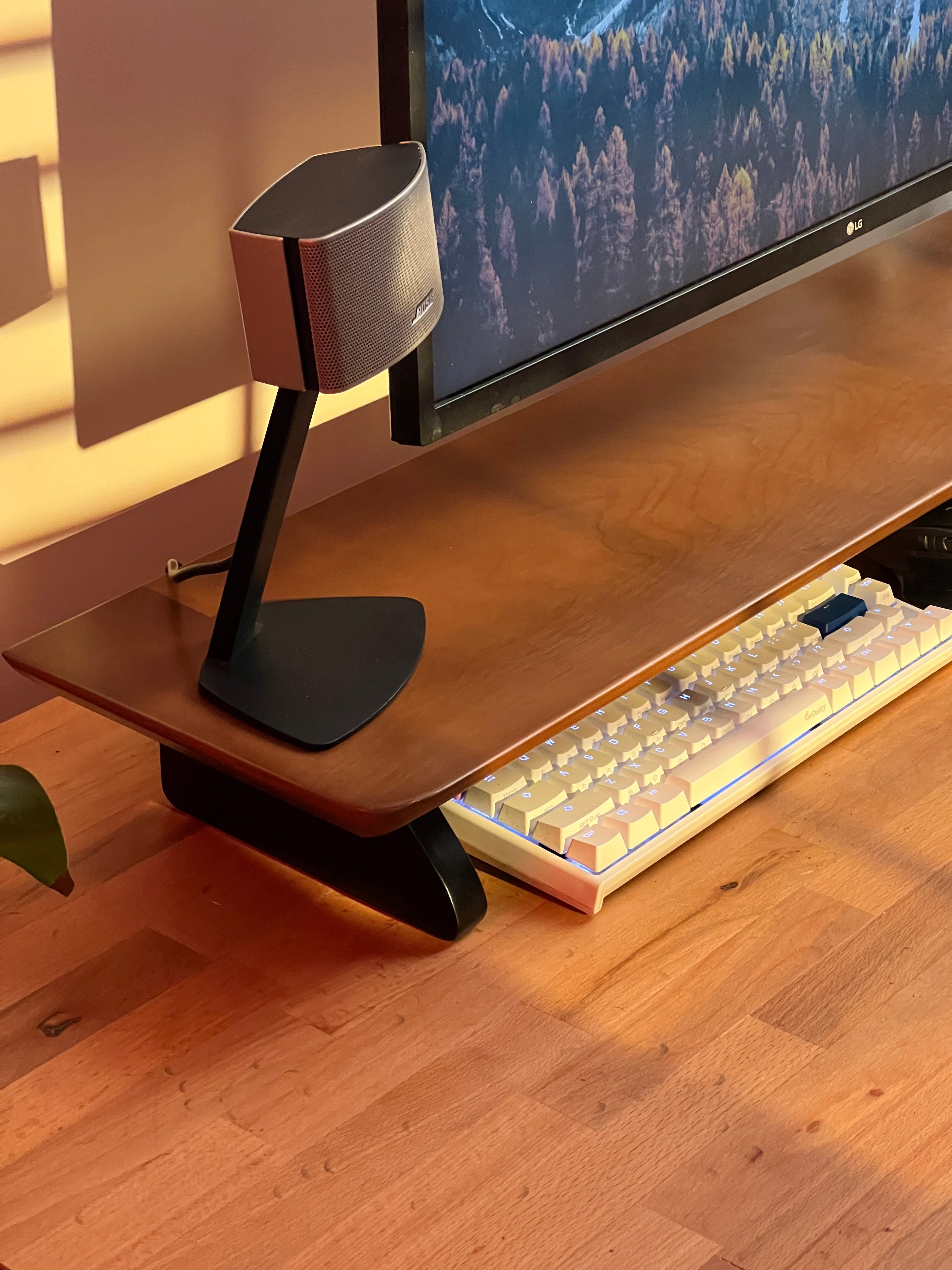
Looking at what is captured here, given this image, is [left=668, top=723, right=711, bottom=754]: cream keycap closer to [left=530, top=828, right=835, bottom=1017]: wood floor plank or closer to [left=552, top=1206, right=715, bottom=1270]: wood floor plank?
[left=530, top=828, right=835, bottom=1017]: wood floor plank

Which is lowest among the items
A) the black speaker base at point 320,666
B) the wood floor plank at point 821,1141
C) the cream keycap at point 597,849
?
the wood floor plank at point 821,1141

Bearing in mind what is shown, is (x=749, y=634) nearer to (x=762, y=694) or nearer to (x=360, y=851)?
(x=762, y=694)

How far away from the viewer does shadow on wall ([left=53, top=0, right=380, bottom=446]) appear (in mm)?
974

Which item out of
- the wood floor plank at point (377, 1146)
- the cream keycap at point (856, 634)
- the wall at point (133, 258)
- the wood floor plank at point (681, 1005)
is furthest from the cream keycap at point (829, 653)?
the wall at point (133, 258)

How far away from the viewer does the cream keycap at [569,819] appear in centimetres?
79

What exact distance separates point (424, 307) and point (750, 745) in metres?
0.33

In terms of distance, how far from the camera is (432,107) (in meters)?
0.79

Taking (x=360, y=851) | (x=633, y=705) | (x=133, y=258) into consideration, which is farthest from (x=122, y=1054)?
(x=133, y=258)

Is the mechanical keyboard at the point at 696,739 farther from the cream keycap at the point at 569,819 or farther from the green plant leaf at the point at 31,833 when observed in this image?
the green plant leaf at the point at 31,833

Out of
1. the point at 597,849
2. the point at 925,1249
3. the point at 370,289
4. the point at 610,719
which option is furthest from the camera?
the point at 610,719

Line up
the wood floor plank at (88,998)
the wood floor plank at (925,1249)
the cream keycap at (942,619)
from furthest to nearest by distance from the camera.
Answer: the cream keycap at (942,619), the wood floor plank at (88,998), the wood floor plank at (925,1249)

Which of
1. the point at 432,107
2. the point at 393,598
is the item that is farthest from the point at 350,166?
the point at 393,598

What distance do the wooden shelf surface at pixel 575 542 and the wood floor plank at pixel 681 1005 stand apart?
137mm

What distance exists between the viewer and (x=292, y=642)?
83 cm
